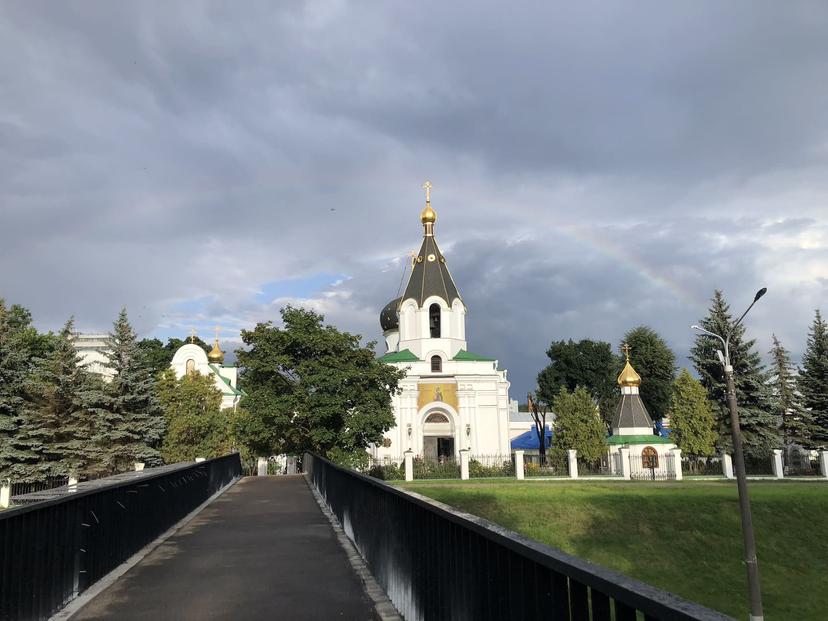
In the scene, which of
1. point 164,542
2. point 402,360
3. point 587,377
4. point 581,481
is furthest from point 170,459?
point 587,377

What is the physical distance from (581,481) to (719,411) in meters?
15.5

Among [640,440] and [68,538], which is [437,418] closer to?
[640,440]

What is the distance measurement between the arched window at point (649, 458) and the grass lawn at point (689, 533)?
44.1 feet

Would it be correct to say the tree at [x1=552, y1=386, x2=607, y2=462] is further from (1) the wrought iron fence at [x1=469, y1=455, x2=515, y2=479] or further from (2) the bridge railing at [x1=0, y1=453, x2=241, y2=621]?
(2) the bridge railing at [x1=0, y1=453, x2=241, y2=621]

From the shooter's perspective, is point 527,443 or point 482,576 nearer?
point 482,576

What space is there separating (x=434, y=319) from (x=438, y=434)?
944 centimetres

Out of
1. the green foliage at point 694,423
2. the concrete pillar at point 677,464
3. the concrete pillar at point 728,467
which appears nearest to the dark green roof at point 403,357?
the green foliage at point 694,423

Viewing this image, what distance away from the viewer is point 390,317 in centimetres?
6291

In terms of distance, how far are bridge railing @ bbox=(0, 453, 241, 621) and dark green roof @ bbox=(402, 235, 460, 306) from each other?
140 ft

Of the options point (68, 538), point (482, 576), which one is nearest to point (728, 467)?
point (68, 538)

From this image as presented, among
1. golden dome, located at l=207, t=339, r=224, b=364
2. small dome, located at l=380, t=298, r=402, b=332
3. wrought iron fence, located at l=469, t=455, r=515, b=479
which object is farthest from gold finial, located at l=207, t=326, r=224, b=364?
wrought iron fence, located at l=469, t=455, r=515, b=479

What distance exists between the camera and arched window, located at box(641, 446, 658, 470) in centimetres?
4106

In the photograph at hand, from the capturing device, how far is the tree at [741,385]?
4228 cm

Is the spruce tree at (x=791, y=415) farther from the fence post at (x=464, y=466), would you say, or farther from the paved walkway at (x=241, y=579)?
the paved walkway at (x=241, y=579)
